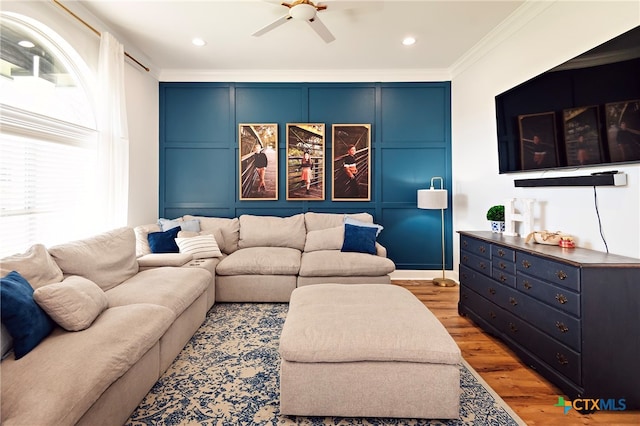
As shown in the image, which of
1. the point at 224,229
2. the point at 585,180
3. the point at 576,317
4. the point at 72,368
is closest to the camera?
the point at 72,368

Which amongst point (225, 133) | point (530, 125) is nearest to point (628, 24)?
Result: point (530, 125)

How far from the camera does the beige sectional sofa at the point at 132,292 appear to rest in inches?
50.9

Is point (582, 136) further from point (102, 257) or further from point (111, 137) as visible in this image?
point (111, 137)

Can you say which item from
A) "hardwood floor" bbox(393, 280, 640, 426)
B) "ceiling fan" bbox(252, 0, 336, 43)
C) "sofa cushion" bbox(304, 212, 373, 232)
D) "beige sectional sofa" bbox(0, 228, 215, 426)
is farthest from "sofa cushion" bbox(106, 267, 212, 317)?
"ceiling fan" bbox(252, 0, 336, 43)

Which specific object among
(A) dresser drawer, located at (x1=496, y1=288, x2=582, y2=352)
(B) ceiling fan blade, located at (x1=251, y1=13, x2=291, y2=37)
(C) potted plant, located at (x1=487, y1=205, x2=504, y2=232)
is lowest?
(A) dresser drawer, located at (x1=496, y1=288, x2=582, y2=352)

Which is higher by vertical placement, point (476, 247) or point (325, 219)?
point (325, 219)

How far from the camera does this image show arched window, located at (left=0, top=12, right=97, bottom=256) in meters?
2.33

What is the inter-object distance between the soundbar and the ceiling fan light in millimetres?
2331

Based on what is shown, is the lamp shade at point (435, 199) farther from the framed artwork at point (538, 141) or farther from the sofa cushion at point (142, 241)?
the sofa cushion at point (142, 241)

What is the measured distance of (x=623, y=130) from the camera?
1919mm

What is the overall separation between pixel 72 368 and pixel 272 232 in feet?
9.18

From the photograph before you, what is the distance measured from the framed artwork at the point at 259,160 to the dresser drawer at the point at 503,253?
110 inches

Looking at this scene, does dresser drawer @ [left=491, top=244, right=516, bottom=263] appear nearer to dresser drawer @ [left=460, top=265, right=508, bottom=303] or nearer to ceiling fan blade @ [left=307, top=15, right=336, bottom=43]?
dresser drawer @ [left=460, top=265, right=508, bottom=303]

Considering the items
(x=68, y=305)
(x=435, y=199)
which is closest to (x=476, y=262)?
(x=435, y=199)
